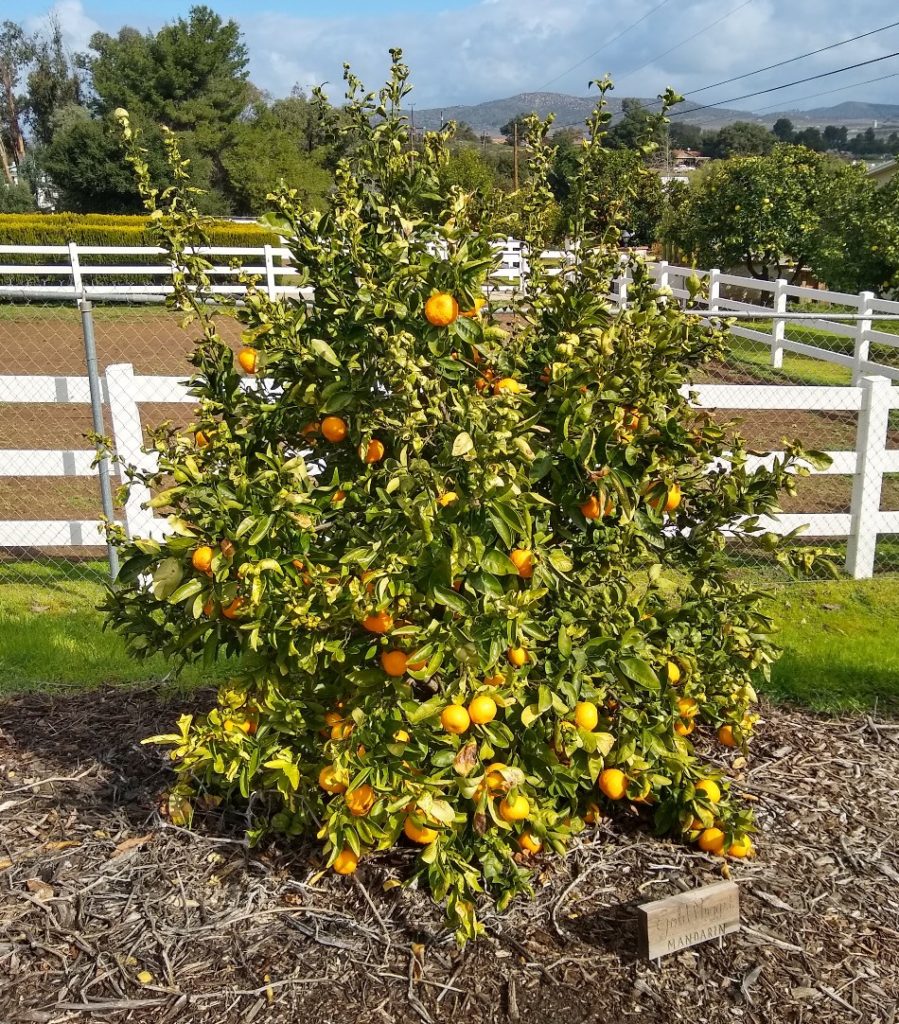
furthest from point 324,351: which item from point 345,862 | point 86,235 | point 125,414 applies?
point 86,235

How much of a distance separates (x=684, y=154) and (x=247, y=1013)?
113 meters

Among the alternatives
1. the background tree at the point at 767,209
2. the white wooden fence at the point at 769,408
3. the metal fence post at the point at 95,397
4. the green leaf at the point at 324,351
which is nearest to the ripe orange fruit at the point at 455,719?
the green leaf at the point at 324,351

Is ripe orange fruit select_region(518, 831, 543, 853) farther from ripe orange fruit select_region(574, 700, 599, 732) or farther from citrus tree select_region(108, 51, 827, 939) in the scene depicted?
ripe orange fruit select_region(574, 700, 599, 732)

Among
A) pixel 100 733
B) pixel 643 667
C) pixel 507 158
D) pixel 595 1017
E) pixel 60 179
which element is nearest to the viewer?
pixel 595 1017

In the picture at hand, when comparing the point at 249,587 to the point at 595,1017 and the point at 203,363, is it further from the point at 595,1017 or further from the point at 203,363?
the point at 595,1017

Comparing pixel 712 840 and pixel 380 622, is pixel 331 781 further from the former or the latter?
pixel 712 840

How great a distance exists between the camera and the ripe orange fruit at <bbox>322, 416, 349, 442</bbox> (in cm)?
264

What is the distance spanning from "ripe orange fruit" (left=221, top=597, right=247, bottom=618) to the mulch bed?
0.85 m

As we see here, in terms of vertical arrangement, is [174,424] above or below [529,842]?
above

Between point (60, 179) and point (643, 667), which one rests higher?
point (60, 179)

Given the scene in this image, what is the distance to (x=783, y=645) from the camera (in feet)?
15.5

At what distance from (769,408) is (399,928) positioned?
13.9 feet

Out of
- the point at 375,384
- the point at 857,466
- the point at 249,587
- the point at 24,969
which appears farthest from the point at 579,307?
the point at 857,466

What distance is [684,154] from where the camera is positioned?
105 metres
